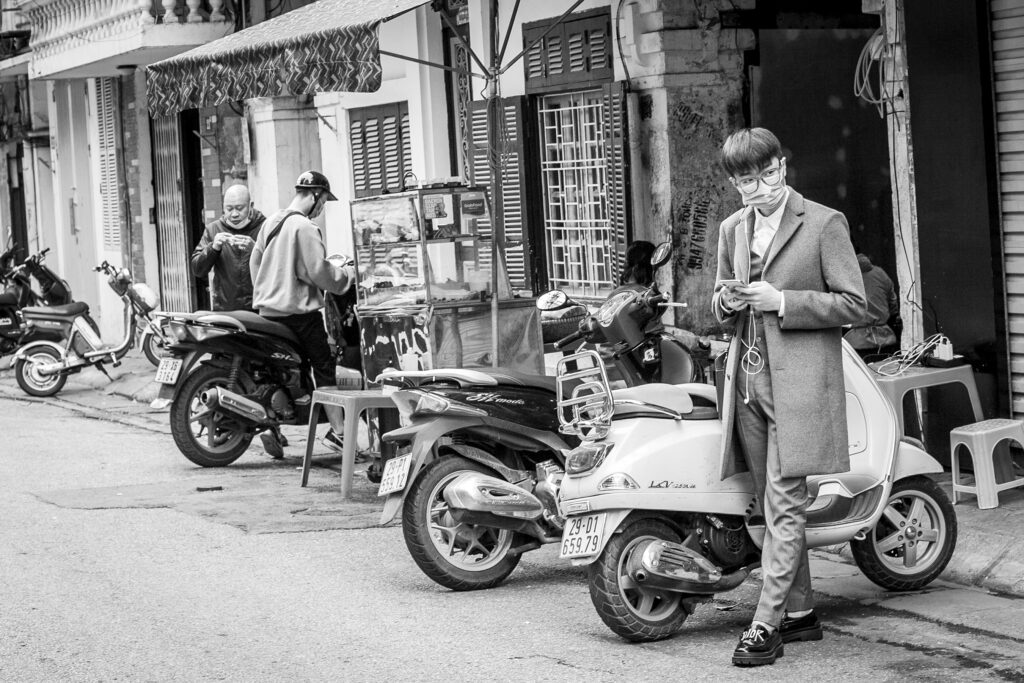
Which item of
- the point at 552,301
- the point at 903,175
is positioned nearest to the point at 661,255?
the point at 552,301

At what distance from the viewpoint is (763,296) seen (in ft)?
17.5

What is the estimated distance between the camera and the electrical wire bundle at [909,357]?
8.00 m

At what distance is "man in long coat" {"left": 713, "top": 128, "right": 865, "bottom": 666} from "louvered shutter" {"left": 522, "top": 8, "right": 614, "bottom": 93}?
5.59 metres

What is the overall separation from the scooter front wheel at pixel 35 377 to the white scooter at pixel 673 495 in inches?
403

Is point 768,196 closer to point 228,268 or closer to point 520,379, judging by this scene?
point 520,379

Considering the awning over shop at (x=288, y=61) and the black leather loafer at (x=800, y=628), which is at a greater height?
the awning over shop at (x=288, y=61)

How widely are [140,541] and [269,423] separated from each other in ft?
7.76

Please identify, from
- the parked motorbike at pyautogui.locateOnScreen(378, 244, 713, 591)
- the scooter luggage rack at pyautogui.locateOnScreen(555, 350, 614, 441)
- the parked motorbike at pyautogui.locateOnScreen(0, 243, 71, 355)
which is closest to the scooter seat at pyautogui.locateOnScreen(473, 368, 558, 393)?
the parked motorbike at pyautogui.locateOnScreen(378, 244, 713, 591)

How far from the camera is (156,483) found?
32.1 feet

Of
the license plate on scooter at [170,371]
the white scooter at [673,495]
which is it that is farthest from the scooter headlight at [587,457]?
the license plate on scooter at [170,371]

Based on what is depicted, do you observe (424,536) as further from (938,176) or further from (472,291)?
(938,176)

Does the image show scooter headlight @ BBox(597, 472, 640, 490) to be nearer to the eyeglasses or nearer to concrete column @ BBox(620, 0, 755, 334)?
the eyeglasses

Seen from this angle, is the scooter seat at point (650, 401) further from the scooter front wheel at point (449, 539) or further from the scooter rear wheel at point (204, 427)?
the scooter rear wheel at point (204, 427)

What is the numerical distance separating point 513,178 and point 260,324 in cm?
301
